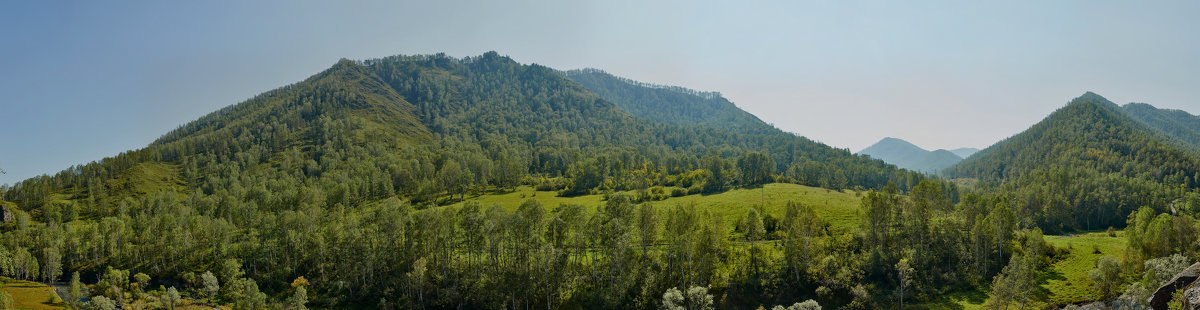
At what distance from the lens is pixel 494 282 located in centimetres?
7212

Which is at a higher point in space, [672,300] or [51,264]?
[51,264]

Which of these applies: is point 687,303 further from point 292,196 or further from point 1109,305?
point 292,196

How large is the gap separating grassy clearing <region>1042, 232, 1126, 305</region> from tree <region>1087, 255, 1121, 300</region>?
1.03 meters

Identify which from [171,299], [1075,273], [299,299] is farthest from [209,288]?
[1075,273]

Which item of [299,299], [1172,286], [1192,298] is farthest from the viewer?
[299,299]

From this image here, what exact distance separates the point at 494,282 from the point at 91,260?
339ft

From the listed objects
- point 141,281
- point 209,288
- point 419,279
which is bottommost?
point 209,288

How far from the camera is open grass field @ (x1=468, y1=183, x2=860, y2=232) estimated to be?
10800cm

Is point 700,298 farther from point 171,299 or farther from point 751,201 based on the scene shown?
point 171,299

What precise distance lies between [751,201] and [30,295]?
5824 inches

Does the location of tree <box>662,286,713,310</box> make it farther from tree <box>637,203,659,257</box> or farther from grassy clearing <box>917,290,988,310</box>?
grassy clearing <box>917,290,988,310</box>

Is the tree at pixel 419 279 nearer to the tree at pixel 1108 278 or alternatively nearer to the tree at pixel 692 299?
the tree at pixel 692 299

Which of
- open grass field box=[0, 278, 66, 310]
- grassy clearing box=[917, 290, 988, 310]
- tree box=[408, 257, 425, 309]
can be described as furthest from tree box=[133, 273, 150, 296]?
grassy clearing box=[917, 290, 988, 310]

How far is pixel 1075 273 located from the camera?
A: 235 ft
